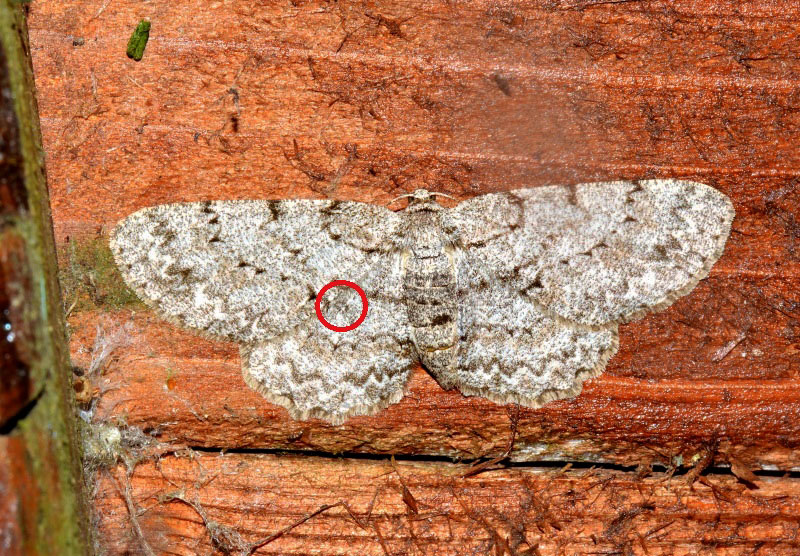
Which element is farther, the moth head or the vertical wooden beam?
the moth head

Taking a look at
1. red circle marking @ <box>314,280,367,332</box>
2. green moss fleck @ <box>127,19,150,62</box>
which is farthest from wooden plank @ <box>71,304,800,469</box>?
green moss fleck @ <box>127,19,150,62</box>

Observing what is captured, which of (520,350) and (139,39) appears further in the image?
(520,350)

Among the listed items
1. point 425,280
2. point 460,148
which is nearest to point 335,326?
point 425,280

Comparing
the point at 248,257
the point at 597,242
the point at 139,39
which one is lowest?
the point at 248,257

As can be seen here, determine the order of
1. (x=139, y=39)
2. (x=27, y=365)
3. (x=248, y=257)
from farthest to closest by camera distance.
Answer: (x=248, y=257), (x=139, y=39), (x=27, y=365)

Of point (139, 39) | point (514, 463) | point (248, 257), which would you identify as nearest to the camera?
point (139, 39)

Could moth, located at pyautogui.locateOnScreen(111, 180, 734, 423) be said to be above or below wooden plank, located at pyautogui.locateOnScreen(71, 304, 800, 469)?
above

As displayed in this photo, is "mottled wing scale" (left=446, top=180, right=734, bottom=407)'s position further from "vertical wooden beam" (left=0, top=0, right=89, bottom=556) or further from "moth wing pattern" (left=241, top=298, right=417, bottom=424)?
"vertical wooden beam" (left=0, top=0, right=89, bottom=556)

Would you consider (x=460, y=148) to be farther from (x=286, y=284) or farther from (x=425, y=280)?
(x=286, y=284)

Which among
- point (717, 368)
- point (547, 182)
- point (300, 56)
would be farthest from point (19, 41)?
point (717, 368)
